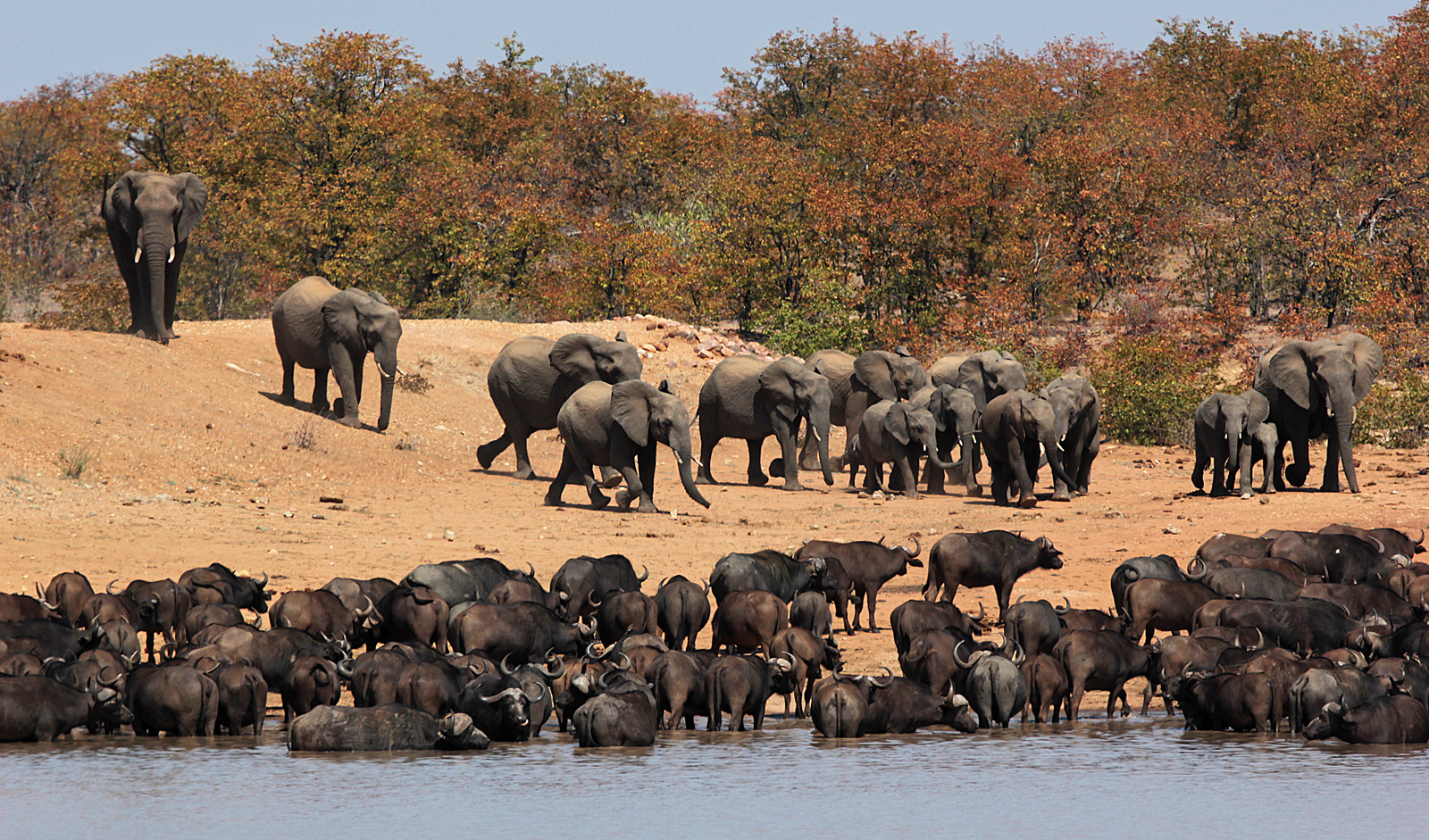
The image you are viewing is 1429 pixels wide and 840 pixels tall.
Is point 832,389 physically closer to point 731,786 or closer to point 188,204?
point 188,204

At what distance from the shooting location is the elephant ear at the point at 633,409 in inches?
797

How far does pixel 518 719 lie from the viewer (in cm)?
998

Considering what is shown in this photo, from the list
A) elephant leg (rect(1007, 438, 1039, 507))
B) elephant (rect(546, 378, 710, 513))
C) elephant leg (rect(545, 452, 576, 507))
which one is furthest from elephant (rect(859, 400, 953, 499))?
elephant leg (rect(545, 452, 576, 507))

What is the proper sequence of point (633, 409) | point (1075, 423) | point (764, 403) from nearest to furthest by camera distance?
1. point (633, 409)
2. point (1075, 423)
3. point (764, 403)

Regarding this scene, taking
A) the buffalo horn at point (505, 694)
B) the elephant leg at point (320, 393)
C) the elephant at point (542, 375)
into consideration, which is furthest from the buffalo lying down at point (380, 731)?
the elephant leg at point (320, 393)

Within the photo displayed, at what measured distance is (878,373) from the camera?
2602 cm

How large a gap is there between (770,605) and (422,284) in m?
34.6

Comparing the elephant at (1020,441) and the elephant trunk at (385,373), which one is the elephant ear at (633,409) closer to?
the elephant at (1020,441)

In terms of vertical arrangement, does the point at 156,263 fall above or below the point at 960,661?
above

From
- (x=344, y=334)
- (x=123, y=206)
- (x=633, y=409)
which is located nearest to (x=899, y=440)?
(x=633, y=409)

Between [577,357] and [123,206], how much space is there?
833 centimetres

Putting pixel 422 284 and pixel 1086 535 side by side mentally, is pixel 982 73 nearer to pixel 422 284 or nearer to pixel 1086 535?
pixel 422 284

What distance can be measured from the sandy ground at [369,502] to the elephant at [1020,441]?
536mm

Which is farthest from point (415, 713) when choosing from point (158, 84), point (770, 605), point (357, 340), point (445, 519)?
point (158, 84)
